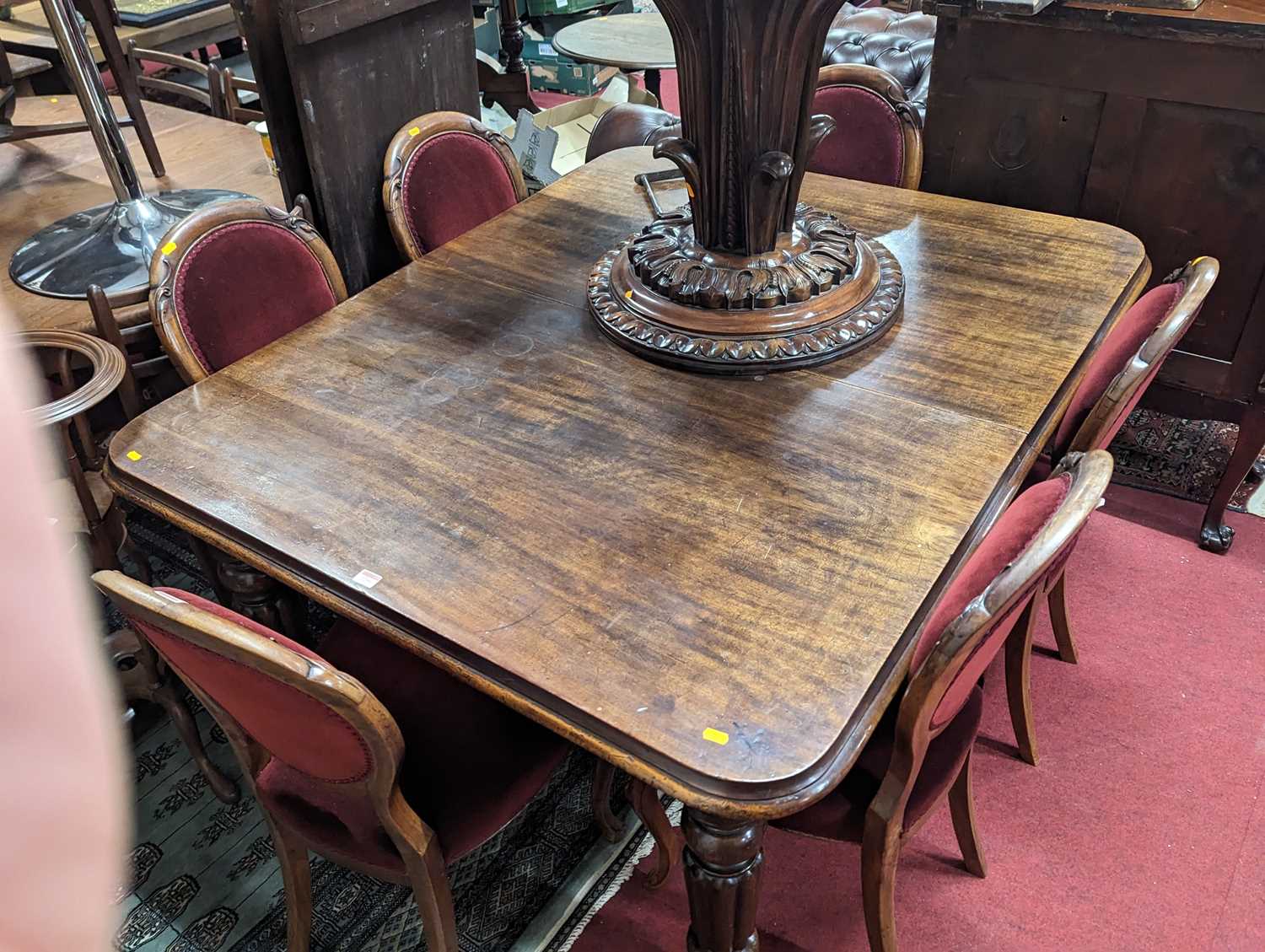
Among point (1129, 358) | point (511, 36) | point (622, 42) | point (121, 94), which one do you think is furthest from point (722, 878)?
point (511, 36)

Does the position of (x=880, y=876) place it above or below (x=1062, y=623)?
above

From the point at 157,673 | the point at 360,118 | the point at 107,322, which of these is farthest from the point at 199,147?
the point at 157,673

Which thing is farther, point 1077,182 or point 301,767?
point 1077,182

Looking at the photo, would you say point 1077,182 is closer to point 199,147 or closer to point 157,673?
point 157,673

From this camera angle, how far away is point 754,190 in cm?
143

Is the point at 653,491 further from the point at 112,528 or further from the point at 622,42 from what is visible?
the point at 622,42

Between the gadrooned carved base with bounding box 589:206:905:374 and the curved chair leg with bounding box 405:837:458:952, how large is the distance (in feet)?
2.48

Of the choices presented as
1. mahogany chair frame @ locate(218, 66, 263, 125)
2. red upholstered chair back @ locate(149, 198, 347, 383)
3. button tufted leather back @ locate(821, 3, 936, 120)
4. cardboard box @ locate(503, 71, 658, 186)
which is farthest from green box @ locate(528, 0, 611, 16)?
red upholstered chair back @ locate(149, 198, 347, 383)

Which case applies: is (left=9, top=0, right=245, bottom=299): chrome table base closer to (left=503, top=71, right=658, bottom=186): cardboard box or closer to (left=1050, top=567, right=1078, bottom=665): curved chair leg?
(left=503, top=71, right=658, bottom=186): cardboard box

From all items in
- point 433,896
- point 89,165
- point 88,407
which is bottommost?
point 433,896

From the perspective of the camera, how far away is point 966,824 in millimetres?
1463

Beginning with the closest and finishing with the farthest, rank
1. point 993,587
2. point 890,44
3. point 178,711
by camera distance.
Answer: point 993,587
point 178,711
point 890,44

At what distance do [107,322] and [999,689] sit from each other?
1.72 metres

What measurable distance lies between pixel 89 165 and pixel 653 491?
8.59 feet
